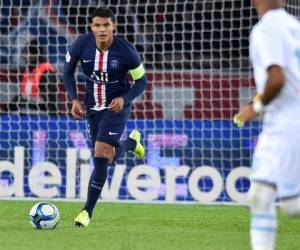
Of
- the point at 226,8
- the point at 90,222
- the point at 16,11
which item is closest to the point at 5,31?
the point at 16,11

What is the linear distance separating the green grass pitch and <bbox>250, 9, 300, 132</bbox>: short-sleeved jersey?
185 cm

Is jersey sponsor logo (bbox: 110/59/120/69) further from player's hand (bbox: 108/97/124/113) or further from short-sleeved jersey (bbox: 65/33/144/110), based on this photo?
player's hand (bbox: 108/97/124/113)

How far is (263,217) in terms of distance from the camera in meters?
5.53

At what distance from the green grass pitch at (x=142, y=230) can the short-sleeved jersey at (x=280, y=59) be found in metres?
1.85

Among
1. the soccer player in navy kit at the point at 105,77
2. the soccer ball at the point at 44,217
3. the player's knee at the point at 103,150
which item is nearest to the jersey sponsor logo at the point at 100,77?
the soccer player in navy kit at the point at 105,77

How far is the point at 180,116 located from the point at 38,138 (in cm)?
205

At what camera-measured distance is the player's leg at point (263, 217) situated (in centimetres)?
550

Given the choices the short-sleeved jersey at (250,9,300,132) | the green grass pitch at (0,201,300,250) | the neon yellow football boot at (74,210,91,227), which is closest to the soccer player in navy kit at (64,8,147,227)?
the neon yellow football boot at (74,210,91,227)

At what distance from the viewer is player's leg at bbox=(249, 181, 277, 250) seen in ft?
18.0

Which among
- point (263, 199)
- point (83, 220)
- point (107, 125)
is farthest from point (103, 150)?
point (263, 199)

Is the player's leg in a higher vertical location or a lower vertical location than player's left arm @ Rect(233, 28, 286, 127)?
lower

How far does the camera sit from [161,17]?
14.2m

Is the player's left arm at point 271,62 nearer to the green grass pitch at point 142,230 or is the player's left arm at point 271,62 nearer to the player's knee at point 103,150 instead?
the green grass pitch at point 142,230

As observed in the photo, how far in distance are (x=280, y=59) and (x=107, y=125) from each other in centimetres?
363
